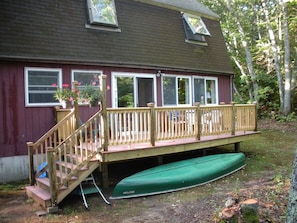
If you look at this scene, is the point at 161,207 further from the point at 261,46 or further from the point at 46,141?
the point at 261,46

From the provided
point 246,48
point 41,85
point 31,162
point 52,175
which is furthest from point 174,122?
point 246,48

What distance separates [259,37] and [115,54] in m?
15.7

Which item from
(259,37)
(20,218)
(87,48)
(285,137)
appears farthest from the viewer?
(259,37)

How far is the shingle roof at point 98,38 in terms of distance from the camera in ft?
27.4

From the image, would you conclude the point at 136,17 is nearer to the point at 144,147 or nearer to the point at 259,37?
the point at 144,147

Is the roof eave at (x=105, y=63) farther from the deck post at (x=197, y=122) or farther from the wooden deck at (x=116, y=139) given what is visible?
the deck post at (x=197, y=122)

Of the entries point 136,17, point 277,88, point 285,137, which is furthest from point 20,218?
point 277,88

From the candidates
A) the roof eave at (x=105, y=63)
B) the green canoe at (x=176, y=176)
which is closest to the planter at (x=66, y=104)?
the roof eave at (x=105, y=63)

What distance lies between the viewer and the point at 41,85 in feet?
28.3

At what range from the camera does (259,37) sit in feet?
72.1

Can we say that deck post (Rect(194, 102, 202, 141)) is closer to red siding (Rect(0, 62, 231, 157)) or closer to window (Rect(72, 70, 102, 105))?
window (Rect(72, 70, 102, 105))

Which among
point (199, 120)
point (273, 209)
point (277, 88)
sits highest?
point (277, 88)

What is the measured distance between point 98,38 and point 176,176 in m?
5.47

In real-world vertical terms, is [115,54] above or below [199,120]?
above
